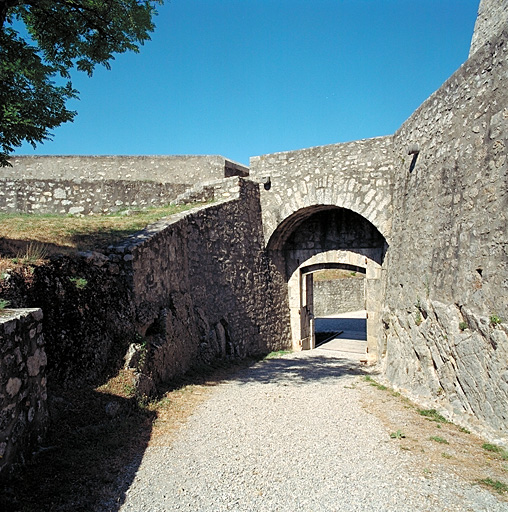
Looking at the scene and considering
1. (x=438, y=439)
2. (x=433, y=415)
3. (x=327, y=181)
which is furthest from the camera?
(x=327, y=181)

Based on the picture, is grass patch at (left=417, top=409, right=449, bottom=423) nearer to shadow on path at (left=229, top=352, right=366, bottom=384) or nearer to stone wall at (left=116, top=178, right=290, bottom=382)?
shadow on path at (left=229, top=352, right=366, bottom=384)

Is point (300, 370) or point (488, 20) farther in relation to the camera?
point (488, 20)

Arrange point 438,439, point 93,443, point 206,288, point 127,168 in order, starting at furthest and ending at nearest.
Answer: point 127,168 < point 206,288 < point 438,439 < point 93,443

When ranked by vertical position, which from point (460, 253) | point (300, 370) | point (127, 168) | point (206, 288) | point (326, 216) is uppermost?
point (127, 168)

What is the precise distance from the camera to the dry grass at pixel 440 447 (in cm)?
379

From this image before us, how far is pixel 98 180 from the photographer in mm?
11992

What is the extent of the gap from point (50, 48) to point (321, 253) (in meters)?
8.12

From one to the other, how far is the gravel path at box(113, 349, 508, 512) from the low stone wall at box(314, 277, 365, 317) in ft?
56.4

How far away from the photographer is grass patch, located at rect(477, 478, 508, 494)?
352 centimetres

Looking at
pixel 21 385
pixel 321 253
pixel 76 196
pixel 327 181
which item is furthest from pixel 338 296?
pixel 21 385

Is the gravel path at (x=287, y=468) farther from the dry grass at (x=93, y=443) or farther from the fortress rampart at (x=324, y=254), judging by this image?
the fortress rampart at (x=324, y=254)

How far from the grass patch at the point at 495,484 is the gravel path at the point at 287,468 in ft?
0.41

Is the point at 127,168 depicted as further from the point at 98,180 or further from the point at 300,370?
the point at 300,370

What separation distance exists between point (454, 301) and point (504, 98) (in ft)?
A: 8.65
